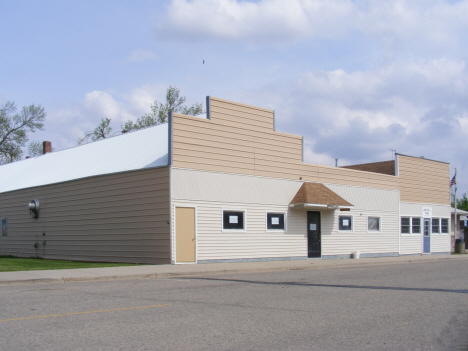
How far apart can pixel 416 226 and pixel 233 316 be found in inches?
1078

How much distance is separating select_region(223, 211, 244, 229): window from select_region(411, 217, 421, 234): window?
49.8 feet

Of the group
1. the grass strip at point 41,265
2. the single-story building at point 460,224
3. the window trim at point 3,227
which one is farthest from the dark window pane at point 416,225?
the window trim at point 3,227

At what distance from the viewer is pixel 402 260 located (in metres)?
26.8

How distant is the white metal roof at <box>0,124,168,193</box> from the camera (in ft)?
75.1

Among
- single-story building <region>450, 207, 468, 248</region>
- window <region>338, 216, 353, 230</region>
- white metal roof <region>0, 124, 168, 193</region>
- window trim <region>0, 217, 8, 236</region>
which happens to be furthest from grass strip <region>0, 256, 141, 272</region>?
single-story building <region>450, 207, 468, 248</region>

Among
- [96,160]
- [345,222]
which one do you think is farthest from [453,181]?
[96,160]

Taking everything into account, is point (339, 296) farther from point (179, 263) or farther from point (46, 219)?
point (46, 219)

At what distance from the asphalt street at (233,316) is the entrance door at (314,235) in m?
11.6

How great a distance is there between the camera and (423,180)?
112 feet

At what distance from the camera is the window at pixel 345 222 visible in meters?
27.8

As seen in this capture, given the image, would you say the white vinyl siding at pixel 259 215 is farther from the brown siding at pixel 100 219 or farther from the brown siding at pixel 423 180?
the brown siding at pixel 423 180

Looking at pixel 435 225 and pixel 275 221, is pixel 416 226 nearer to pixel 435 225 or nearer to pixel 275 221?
pixel 435 225

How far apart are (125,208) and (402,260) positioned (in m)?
14.5

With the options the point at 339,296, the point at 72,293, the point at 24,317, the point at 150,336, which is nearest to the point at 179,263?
the point at 72,293
